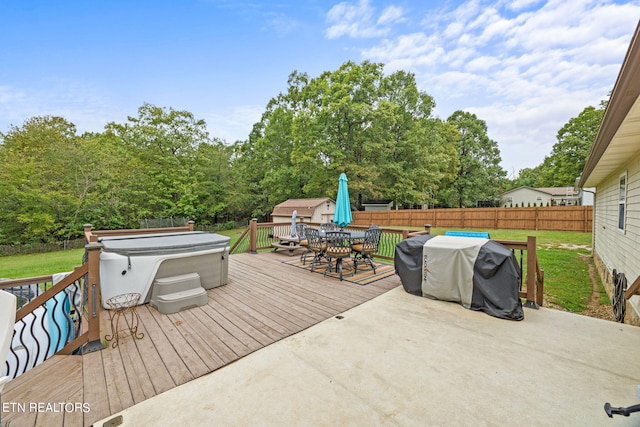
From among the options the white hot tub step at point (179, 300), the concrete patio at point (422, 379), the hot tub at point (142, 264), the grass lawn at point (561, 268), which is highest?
the hot tub at point (142, 264)

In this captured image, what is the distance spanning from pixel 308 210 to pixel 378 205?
1042 cm

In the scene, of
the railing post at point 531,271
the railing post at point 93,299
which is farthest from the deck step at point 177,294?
the railing post at point 531,271

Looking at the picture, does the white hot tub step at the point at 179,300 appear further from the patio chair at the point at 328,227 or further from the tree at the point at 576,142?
the tree at the point at 576,142

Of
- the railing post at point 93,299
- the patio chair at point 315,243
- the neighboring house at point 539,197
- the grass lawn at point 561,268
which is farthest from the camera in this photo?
the neighboring house at point 539,197

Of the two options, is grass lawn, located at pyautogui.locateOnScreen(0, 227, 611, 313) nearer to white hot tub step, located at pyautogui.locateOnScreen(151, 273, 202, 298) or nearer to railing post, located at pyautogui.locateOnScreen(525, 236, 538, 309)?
railing post, located at pyautogui.locateOnScreen(525, 236, 538, 309)

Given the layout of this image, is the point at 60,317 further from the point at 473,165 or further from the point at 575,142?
the point at 575,142

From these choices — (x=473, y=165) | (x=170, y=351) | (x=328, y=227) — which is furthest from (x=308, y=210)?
(x=473, y=165)

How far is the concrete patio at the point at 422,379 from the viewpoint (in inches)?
72.0

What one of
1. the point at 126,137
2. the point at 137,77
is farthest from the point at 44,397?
the point at 126,137

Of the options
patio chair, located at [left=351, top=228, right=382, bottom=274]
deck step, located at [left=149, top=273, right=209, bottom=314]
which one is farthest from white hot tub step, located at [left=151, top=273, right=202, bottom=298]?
patio chair, located at [left=351, top=228, right=382, bottom=274]

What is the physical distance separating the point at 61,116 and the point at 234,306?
78.3 feet

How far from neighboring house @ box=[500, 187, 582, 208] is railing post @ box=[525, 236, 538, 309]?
2660 cm

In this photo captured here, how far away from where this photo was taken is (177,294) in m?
3.81

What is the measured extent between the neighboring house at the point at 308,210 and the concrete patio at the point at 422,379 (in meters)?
8.53
